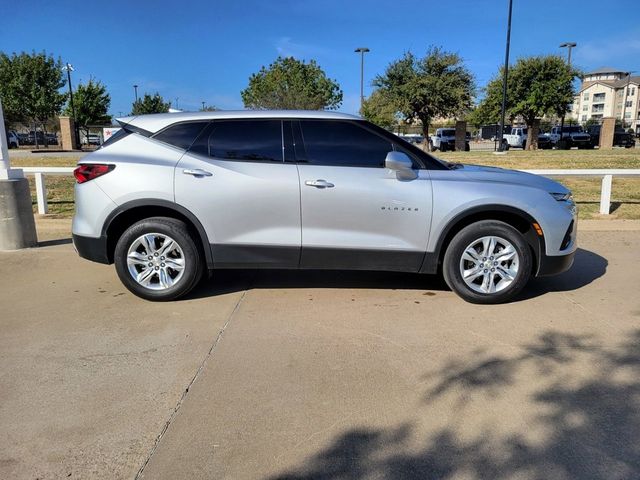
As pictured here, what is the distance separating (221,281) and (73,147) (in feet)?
123

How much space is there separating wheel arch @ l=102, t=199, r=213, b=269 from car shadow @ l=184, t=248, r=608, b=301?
25.0 inches

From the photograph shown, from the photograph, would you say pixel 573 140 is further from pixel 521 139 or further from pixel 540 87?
pixel 540 87

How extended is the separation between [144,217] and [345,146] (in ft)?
6.75

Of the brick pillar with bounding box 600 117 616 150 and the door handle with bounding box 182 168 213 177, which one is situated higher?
the brick pillar with bounding box 600 117 616 150

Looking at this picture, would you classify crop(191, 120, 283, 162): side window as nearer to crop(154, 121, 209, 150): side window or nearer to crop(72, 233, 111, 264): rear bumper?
crop(154, 121, 209, 150): side window

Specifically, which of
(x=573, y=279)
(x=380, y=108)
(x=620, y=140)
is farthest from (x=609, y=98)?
(x=573, y=279)

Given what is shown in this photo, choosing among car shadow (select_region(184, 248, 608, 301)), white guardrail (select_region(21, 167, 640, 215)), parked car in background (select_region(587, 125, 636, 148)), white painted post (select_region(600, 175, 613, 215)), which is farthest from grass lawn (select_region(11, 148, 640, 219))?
parked car in background (select_region(587, 125, 636, 148))

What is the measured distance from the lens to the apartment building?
109m

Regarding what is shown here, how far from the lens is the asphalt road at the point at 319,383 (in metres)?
2.70

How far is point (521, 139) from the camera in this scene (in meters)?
39.8

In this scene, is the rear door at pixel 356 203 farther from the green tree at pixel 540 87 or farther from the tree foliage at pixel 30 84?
the tree foliage at pixel 30 84

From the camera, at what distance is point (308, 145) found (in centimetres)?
499

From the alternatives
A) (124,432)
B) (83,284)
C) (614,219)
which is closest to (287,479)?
(124,432)

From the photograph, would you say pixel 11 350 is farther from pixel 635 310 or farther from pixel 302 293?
pixel 635 310
